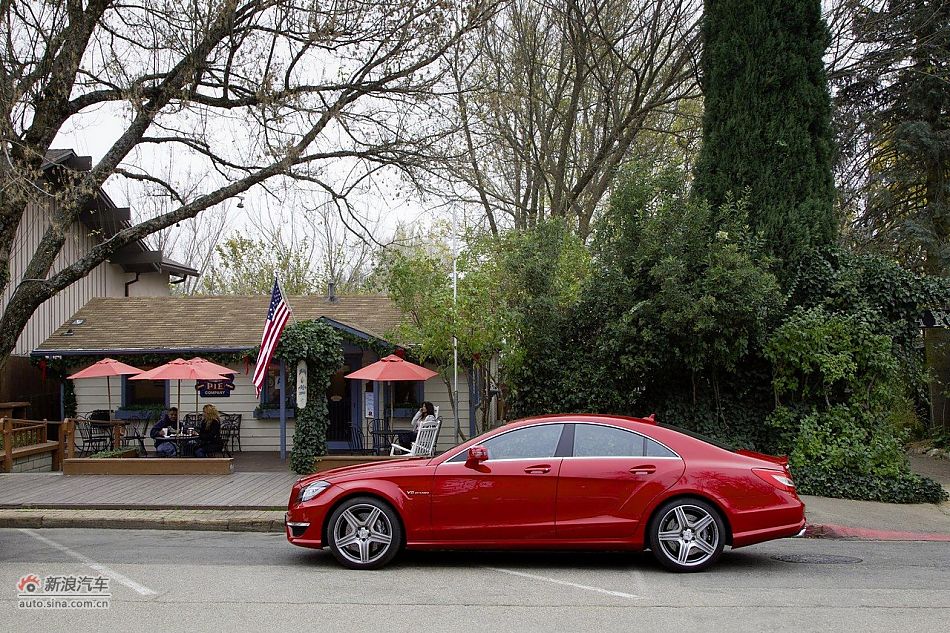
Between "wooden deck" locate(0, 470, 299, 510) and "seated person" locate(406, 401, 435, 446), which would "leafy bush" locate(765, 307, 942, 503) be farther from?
"wooden deck" locate(0, 470, 299, 510)

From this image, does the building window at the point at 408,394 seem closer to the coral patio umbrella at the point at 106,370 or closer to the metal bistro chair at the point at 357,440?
the metal bistro chair at the point at 357,440

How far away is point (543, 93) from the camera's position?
2238 cm

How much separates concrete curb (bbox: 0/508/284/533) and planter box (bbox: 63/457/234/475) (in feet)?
10.9

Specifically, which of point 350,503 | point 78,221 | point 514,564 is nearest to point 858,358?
point 514,564

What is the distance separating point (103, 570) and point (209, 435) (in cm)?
888

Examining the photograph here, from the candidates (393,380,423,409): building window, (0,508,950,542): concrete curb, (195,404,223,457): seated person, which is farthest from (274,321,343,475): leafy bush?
(393,380,423,409): building window

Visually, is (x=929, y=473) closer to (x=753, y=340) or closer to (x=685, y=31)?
(x=753, y=340)

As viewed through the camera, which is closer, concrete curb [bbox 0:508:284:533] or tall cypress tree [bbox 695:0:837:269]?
concrete curb [bbox 0:508:284:533]

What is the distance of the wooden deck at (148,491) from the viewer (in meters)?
12.0

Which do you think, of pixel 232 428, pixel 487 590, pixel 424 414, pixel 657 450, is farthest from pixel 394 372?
pixel 487 590

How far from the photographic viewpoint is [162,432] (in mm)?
17047

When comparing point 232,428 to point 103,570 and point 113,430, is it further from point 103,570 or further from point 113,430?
point 103,570

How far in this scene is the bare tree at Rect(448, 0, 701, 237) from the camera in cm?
2009

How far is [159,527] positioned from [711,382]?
9.15 m
